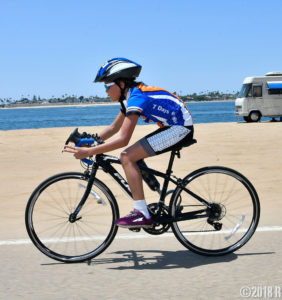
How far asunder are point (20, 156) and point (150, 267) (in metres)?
9.92

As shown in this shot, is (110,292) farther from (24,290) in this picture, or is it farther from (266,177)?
(266,177)

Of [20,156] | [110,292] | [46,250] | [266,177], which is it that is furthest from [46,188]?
[20,156]

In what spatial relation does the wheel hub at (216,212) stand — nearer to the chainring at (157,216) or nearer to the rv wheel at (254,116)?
the chainring at (157,216)

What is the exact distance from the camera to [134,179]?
183 inches

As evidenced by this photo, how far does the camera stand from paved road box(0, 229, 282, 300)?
12.9ft

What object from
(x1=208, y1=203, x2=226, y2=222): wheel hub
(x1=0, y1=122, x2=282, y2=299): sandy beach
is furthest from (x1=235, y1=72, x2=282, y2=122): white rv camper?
(x1=208, y1=203, x2=226, y2=222): wheel hub

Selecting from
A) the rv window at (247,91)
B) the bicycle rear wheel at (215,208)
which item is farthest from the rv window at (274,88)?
the bicycle rear wheel at (215,208)

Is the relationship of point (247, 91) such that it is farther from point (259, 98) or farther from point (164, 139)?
point (164, 139)

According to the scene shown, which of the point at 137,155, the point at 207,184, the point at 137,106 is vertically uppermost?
the point at 137,106

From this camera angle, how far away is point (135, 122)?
4531 millimetres

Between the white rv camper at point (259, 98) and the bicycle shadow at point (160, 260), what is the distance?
27043mm

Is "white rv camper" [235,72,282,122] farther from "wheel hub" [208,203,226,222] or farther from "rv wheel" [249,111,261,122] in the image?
"wheel hub" [208,203,226,222]

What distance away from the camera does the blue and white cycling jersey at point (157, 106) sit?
14.8 ft

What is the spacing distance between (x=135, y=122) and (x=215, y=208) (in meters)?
1.20
